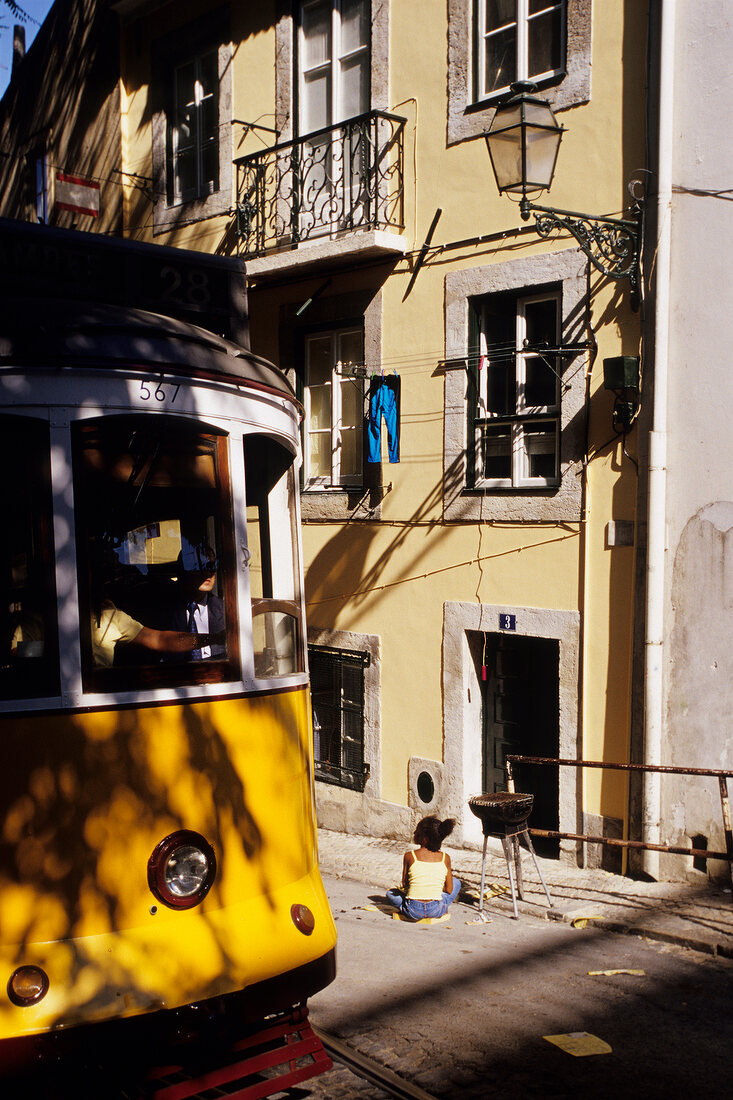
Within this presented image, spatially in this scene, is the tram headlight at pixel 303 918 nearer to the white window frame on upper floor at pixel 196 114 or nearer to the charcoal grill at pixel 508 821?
the charcoal grill at pixel 508 821

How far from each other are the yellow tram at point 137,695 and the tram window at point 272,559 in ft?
0.07

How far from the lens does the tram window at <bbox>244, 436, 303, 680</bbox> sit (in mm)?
4766

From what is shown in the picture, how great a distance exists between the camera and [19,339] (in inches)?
165

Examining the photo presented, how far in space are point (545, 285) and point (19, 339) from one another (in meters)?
6.31

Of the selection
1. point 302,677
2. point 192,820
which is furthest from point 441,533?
point 192,820

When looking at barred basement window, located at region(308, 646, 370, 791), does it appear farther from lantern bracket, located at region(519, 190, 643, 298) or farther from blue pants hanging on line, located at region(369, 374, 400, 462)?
lantern bracket, located at region(519, 190, 643, 298)

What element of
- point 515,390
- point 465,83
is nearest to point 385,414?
point 515,390

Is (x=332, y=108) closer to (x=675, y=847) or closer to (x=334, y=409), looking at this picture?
(x=334, y=409)

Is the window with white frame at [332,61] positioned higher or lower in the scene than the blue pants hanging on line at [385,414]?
higher

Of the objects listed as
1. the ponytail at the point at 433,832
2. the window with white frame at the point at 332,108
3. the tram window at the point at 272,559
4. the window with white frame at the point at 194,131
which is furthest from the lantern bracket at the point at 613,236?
the window with white frame at the point at 194,131

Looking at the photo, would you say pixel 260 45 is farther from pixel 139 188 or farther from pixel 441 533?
pixel 441 533

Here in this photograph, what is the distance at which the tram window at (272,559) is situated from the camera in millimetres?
4766

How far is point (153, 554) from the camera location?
4430mm

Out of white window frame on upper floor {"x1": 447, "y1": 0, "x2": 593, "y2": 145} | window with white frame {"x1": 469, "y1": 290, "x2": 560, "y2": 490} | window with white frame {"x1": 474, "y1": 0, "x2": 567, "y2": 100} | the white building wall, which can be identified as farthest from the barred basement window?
window with white frame {"x1": 474, "y1": 0, "x2": 567, "y2": 100}
